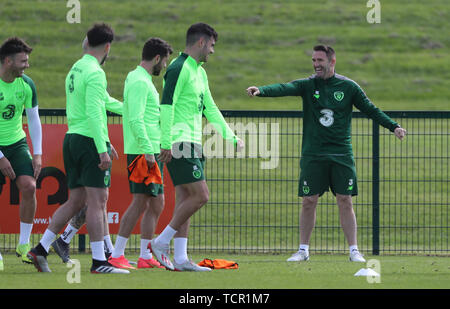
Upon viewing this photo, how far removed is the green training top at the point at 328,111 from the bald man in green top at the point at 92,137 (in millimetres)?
2242

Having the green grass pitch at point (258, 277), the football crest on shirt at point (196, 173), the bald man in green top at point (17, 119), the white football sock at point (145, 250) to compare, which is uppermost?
the bald man in green top at point (17, 119)

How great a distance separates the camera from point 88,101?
26.0ft

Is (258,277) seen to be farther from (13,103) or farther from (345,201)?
(13,103)

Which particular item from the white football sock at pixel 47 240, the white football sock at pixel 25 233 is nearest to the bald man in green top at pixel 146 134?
the white football sock at pixel 47 240

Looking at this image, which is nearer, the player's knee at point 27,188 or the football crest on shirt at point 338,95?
the player's knee at point 27,188

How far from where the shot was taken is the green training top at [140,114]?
8.24m

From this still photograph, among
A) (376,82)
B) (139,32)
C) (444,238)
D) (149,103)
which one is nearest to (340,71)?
(376,82)

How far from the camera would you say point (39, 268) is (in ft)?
27.5

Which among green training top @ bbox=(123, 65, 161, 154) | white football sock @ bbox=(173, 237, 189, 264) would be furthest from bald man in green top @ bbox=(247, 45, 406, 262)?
white football sock @ bbox=(173, 237, 189, 264)

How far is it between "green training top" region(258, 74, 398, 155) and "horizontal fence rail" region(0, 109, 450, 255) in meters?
1.03

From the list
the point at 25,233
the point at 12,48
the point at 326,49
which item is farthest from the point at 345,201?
the point at 12,48

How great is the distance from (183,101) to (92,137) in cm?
91

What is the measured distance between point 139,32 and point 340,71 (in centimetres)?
853

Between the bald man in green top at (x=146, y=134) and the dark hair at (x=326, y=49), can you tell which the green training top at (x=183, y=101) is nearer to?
the bald man in green top at (x=146, y=134)
